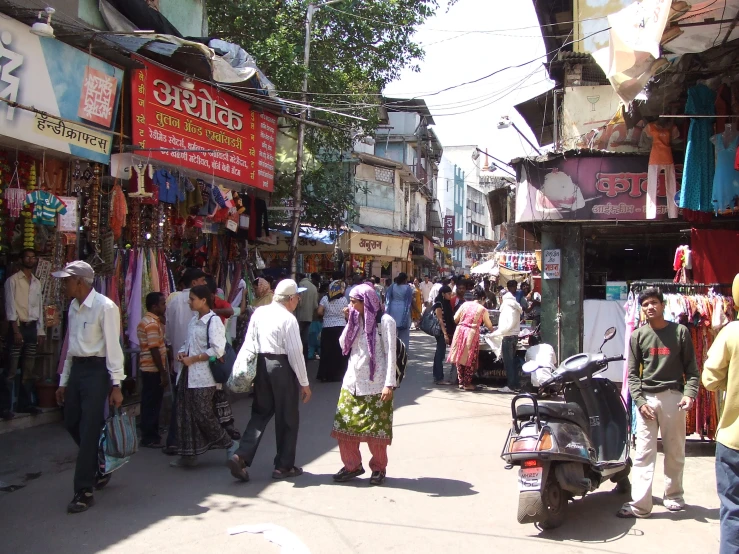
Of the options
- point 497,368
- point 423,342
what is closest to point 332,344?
point 497,368

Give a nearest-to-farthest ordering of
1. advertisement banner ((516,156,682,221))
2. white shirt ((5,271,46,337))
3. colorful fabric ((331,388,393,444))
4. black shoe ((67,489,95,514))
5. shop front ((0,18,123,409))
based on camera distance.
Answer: black shoe ((67,489,95,514)) → colorful fabric ((331,388,393,444)) → shop front ((0,18,123,409)) → white shirt ((5,271,46,337)) → advertisement banner ((516,156,682,221))

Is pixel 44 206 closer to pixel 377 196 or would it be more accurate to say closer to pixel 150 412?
pixel 150 412

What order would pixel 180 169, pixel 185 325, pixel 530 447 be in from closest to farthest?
pixel 530 447
pixel 185 325
pixel 180 169

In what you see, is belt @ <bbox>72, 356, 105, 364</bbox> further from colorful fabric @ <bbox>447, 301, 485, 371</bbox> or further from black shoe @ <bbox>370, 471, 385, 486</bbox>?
colorful fabric @ <bbox>447, 301, 485, 371</bbox>

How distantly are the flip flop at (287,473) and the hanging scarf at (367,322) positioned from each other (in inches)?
43.7

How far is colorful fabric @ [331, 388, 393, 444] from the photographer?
5.99 metres

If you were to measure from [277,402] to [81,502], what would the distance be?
171 centimetres

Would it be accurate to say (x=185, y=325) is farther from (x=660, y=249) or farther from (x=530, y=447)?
(x=660, y=249)

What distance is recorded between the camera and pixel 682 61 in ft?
24.6

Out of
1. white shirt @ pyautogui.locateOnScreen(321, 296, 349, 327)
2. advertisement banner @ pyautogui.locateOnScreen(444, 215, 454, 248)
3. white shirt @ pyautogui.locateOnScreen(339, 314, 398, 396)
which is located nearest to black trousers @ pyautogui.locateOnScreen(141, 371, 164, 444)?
white shirt @ pyautogui.locateOnScreen(339, 314, 398, 396)

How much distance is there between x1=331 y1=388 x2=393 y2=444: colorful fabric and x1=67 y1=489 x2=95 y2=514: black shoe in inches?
80.5

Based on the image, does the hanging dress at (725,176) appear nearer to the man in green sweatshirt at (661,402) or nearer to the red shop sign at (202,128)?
the man in green sweatshirt at (661,402)

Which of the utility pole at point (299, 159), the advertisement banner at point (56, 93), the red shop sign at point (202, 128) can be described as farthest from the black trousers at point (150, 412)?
the utility pole at point (299, 159)

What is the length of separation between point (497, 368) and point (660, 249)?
3.75 m
